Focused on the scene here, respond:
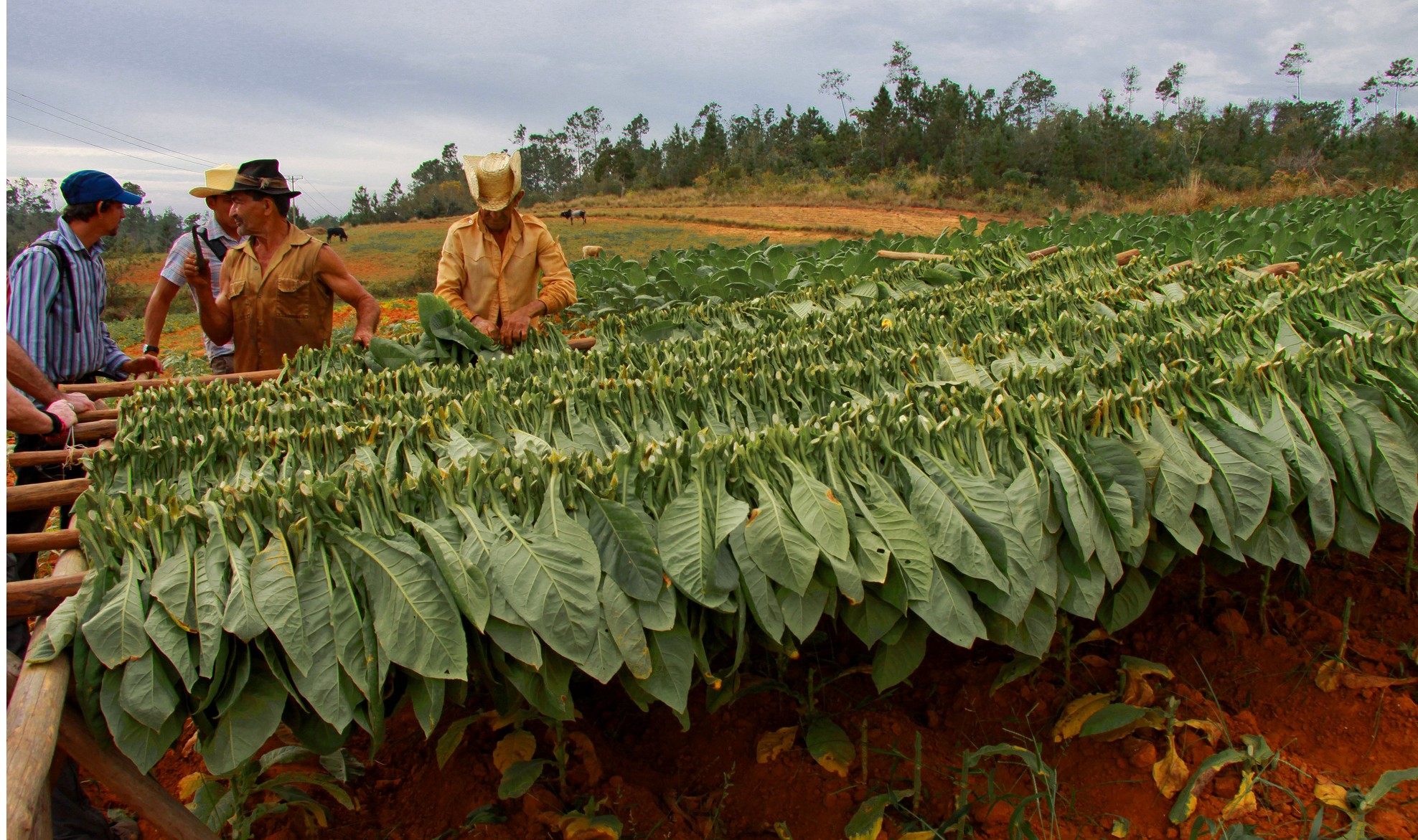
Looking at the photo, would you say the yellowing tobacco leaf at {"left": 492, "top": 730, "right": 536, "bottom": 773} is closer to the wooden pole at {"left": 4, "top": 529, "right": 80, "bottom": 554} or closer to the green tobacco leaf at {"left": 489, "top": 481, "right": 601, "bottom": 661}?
the green tobacco leaf at {"left": 489, "top": 481, "right": 601, "bottom": 661}

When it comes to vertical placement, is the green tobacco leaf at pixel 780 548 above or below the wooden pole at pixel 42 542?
below

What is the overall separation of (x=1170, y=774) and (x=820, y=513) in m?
1.29

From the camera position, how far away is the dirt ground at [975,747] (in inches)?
84.7

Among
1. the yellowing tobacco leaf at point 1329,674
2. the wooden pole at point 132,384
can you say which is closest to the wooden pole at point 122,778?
the wooden pole at point 132,384

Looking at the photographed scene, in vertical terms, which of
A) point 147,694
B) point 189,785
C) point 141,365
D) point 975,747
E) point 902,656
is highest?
point 141,365

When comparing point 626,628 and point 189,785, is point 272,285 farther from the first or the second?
point 626,628

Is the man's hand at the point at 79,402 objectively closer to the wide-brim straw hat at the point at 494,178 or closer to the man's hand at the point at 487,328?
the man's hand at the point at 487,328

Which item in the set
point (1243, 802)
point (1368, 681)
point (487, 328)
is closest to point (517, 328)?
point (487, 328)

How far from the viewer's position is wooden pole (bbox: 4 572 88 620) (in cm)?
164

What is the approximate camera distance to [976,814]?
214 centimetres

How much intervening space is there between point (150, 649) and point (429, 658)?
533 millimetres

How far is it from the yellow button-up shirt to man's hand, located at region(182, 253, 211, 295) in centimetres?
113

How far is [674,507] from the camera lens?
1.91 m

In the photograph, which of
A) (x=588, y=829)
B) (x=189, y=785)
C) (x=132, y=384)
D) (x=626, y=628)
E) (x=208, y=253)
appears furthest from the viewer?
(x=208, y=253)
